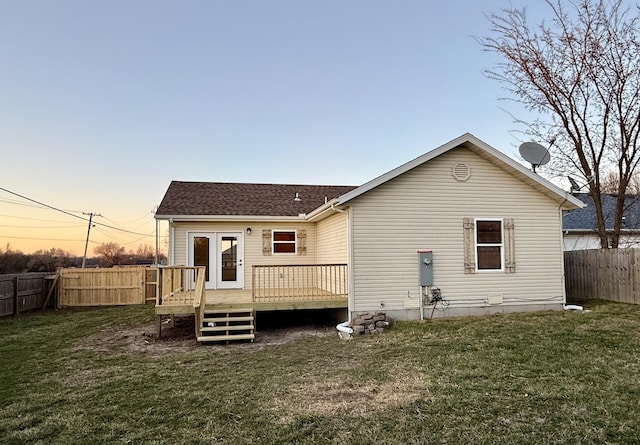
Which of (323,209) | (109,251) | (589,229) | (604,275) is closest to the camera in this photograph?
(323,209)

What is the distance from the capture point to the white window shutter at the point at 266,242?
1281 cm

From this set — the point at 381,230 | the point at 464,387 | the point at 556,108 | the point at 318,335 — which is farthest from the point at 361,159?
the point at 464,387

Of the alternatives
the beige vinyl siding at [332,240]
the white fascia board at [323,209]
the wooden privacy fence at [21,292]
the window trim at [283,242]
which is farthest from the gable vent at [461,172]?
the wooden privacy fence at [21,292]

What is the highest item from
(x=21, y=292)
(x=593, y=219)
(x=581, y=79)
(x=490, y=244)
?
(x=581, y=79)

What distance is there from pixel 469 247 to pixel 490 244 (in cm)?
Result: 63

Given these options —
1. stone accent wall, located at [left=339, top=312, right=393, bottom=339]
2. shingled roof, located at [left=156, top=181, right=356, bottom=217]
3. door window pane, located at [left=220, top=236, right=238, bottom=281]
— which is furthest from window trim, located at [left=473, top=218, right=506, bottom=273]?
door window pane, located at [left=220, top=236, right=238, bottom=281]

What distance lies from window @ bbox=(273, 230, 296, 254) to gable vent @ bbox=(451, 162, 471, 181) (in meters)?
5.47

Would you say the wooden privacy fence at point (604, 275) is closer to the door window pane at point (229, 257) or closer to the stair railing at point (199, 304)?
the door window pane at point (229, 257)

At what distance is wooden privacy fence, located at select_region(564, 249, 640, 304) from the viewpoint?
1073 centimetres

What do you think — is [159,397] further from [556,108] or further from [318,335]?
[556,108]

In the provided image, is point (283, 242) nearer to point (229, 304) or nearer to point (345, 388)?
point (229, 304)

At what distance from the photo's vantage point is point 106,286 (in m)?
15.4

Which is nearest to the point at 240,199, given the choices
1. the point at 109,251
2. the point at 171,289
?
the point at 171,289

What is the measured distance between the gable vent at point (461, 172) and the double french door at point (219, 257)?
262 inches
